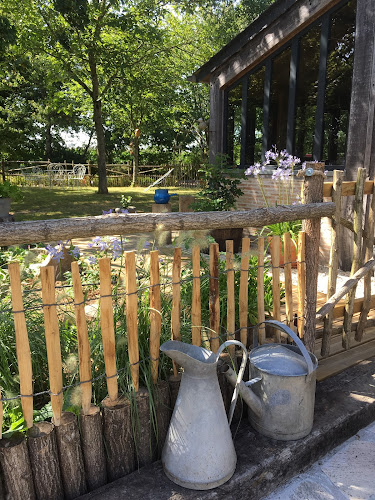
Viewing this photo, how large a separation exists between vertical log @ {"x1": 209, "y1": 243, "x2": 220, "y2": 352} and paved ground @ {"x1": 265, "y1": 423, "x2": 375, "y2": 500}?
2.40 feet

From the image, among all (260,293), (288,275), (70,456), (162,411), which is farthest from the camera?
(288,275)

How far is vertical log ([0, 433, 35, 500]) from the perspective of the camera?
1.56m

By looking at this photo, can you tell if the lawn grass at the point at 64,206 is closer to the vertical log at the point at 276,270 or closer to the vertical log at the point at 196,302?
the vertical log at the point at 276,270

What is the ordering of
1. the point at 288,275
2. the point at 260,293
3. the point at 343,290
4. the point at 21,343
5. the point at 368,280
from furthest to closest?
1. the point at 368,280
2. the point at 343,290
3. the point at 288,275
4. the point at 260,293
5. the point at 21,343

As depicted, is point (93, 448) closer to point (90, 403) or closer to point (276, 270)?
point (90, 403)

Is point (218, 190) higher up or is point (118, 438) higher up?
point (218, 190)

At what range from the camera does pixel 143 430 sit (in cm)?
187

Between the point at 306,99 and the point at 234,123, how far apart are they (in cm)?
141

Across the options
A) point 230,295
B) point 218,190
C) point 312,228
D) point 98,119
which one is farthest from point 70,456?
point 98,119

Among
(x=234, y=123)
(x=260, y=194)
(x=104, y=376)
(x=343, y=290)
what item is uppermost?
(x=234, y=123)

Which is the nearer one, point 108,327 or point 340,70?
point 108,327

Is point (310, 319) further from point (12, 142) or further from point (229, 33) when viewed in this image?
point (229, 33)

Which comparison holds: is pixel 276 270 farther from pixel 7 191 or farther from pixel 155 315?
pixel 7 191

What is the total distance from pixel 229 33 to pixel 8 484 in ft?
85.7
